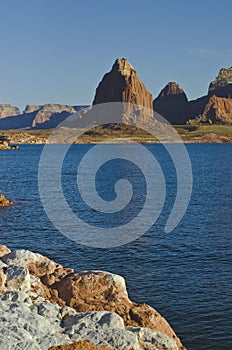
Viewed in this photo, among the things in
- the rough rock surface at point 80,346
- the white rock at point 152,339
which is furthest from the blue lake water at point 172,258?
the rough rock surface at point 80,346

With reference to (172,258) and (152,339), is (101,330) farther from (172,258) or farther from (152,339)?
(172,258)

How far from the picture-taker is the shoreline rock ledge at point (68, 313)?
62.5 feet

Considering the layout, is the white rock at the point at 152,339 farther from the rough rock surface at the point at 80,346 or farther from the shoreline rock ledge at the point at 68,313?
the rough rock surface at the point at 80,346

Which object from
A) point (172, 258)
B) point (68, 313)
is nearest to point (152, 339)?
point (68, 313)

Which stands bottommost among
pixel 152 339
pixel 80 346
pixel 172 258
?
pixel 172 258

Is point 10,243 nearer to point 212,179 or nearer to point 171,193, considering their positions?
point 171,193

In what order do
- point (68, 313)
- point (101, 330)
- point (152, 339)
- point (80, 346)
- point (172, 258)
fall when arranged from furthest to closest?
point (172, 258), point (68, 313), point (152, 339), point (101, 330), point (80, 346)

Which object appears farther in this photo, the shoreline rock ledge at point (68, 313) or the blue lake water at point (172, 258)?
the blue lake water at point (172, 258)

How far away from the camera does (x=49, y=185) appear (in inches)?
4080


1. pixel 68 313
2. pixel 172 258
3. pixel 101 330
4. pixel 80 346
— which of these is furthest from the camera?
pixel 172 258

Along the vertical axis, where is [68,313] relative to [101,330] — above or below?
above

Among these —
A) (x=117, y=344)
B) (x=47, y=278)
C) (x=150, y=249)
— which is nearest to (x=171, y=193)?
(x=150, y=249)

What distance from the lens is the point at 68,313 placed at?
21734 mm

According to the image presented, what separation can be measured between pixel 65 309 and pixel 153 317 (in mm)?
4510
